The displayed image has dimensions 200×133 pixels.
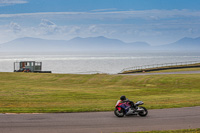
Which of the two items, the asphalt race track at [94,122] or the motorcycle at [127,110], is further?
the motorcycle at [127,110]

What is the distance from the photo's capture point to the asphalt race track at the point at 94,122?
526 inches

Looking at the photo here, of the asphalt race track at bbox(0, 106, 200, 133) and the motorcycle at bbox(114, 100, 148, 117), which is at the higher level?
the motorcycle at bbox(114, 100, 148, 117)

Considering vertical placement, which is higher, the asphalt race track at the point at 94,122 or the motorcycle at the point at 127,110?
the motorcycle at the point at 127,110

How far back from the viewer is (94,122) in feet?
48.6

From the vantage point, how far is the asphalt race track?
13359 millimetres

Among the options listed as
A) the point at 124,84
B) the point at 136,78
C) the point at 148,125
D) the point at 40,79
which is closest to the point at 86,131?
the point at 148,125

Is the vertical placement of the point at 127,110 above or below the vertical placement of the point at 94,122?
above

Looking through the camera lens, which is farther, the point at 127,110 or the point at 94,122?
the point at 127,110

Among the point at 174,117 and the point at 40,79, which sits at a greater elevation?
the point at 40,79

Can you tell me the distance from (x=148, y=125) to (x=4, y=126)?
613 cm

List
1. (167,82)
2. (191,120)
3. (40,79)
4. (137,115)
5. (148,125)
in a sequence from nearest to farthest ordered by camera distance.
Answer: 1. (148,125)
2. (191,120)
3. (137,115)
4. (167,82)
5. (40,79)

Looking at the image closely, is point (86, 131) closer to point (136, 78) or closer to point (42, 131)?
point (42, 131)

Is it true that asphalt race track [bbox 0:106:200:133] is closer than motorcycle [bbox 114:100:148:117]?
Yes

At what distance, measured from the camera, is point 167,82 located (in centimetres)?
4144
